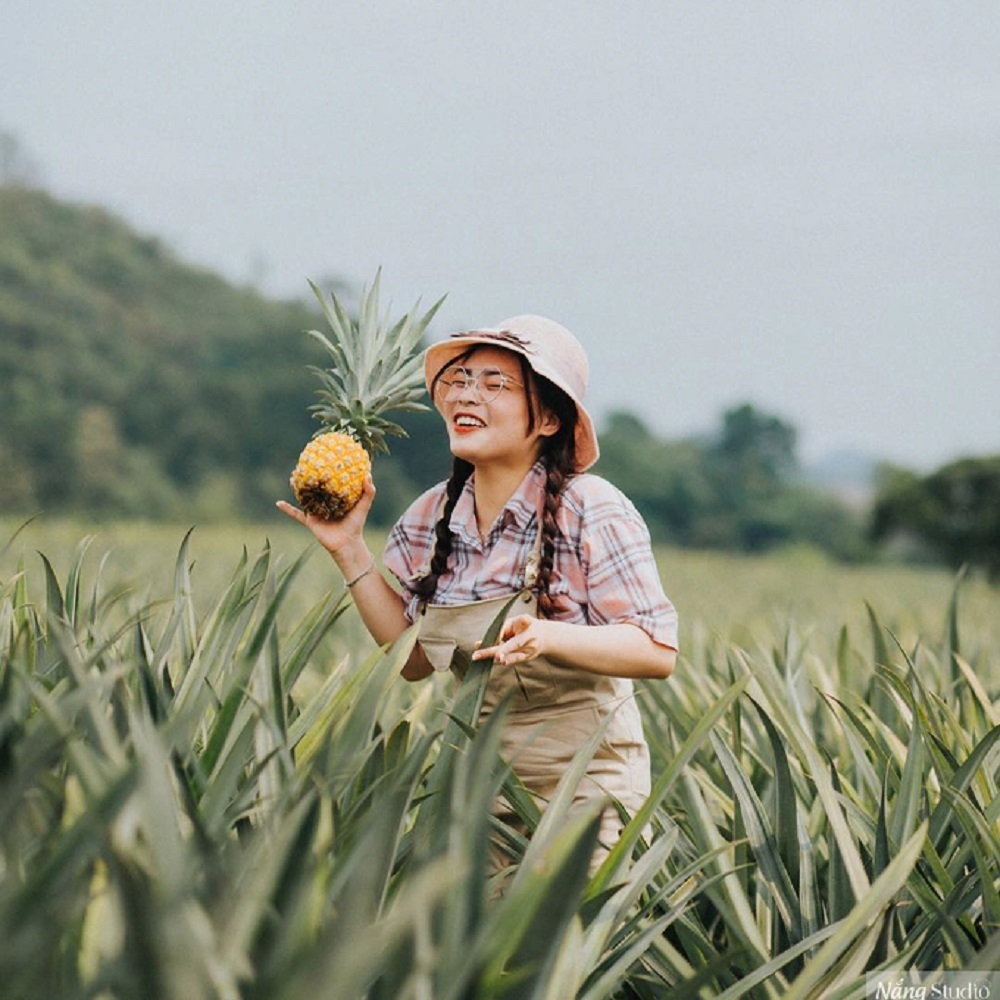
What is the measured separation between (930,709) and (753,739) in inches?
19.0

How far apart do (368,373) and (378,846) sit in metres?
1.14

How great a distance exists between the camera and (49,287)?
178ft

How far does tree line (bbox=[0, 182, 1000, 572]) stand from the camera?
148 feet

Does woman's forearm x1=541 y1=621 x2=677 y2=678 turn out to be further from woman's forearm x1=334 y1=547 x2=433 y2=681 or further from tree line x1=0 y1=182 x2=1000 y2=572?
tree line x1=0 y1=182 x2=1000 y2=572

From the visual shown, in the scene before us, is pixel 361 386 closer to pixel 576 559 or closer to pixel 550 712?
pixel 576 559

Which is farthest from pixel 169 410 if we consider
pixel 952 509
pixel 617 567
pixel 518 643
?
pixel 518 643

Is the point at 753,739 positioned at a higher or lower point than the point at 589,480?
lower

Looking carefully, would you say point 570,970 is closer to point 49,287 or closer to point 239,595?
point 239,595

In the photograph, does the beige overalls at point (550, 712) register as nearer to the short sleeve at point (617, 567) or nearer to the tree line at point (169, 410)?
the short sleeve at point (617, 567)

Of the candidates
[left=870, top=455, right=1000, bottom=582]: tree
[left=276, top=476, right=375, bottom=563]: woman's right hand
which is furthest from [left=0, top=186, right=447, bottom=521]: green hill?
[left=276, top=476, right=375, bottom=563]: woman's right hand

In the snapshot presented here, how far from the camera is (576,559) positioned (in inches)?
88.5

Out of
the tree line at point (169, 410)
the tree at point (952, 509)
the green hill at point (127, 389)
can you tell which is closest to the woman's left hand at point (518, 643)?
the tree at point (952, 509)

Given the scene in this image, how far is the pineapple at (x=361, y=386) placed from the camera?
2174mm

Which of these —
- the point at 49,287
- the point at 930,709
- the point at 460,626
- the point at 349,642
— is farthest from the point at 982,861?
the point at 49,287
